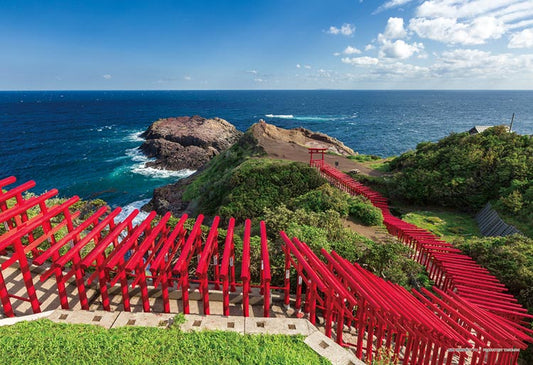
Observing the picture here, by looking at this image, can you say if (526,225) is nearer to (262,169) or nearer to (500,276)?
(500,276)

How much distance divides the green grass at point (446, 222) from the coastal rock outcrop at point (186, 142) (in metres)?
45.0

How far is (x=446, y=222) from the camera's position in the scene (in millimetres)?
22422

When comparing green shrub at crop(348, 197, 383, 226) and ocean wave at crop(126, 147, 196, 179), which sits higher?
green shrub at crop(348, 197, 383, 226)

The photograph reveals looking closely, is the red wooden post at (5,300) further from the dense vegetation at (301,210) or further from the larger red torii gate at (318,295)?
the dense vegetation at (301,210)

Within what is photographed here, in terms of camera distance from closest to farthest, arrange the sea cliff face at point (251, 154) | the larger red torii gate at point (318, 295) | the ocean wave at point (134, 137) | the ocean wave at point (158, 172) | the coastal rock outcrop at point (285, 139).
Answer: the larger red torii gate at point (318, 295)
the sea cliff face at point (251, 154)
the coastal rock outcrop at point (285, 139)
the ocean wave at point (158, 172)
the ocean wave at point (134, 137)

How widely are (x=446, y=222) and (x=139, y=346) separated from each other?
73.7 feet

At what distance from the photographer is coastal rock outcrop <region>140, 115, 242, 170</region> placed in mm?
60469

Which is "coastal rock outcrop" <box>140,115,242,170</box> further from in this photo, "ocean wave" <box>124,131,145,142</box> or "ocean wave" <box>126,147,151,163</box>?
"ocean wave" <box>124,131,145,142</box>

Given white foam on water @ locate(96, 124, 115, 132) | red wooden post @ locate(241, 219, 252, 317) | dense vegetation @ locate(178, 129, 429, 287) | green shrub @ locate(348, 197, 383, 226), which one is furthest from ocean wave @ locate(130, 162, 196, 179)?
white foam on water @ locate(96, 124, 115, 132)

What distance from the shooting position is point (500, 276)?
13.5 meters

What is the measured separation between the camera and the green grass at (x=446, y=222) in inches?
815

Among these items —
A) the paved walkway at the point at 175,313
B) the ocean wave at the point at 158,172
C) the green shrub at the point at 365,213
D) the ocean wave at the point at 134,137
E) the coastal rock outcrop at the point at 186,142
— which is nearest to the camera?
the paved walkway at the point at 175,313

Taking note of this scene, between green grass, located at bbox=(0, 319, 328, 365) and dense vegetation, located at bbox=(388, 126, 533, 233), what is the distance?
20.4 metres

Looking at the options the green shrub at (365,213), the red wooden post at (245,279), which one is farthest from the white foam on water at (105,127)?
the red wooden post at (245,279)
